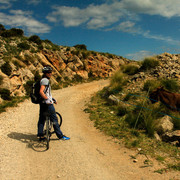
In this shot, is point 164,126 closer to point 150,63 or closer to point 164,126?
point 164,126

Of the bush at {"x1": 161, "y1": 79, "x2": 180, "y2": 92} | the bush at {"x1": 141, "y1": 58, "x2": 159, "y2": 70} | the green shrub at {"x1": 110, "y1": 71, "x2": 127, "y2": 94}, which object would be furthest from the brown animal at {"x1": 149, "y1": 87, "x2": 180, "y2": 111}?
the bush at {"x1": 141, "y1": 58, "x2": 159, "y2": 70}

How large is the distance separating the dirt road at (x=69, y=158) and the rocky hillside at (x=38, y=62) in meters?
7.76

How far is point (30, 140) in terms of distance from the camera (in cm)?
539

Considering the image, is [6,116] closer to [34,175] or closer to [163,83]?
[34,175]

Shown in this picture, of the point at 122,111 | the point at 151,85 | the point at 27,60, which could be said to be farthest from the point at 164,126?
the point at 27,60

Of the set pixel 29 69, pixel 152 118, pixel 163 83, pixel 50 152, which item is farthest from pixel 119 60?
pixel 50 152

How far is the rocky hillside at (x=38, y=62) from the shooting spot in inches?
531

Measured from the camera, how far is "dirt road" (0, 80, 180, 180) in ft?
12.1

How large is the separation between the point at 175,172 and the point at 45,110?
3.87 meters

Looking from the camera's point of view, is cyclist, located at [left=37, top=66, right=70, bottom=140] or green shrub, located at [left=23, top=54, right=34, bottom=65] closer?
cyclist, located at [left=37, top=66, right=70, bottom=140]

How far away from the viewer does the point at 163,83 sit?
9508mm

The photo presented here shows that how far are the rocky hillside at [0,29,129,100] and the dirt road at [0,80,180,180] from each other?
7.76 meters

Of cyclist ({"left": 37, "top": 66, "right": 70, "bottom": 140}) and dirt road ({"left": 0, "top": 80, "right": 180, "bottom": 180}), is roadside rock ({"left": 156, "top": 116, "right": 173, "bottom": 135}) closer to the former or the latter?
dirt road ({"left": 0, "top": 80, "right": 180, "bottom": 180})

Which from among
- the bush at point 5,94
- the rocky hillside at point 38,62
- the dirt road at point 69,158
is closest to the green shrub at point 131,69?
the rocky hillside at point 38,62
